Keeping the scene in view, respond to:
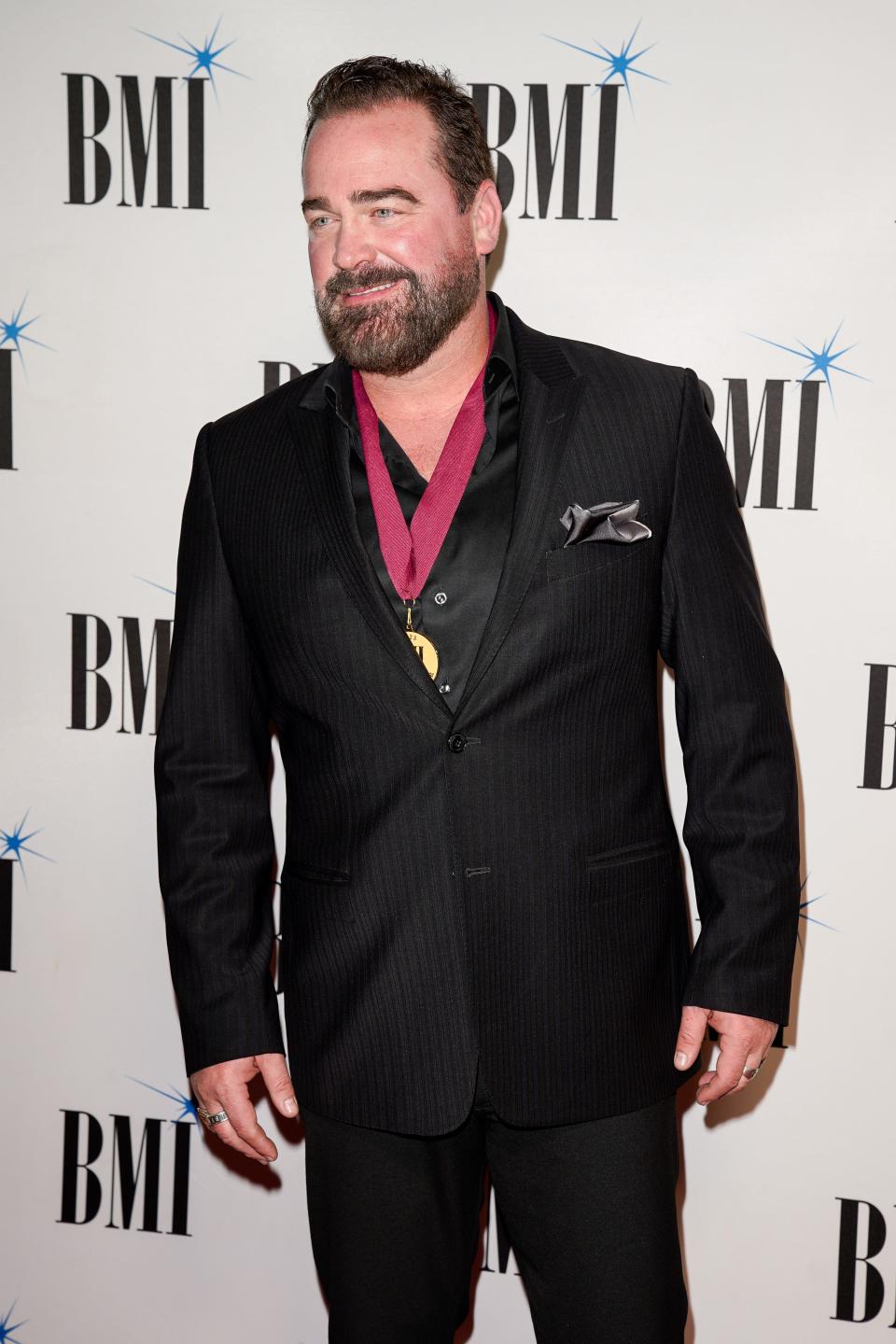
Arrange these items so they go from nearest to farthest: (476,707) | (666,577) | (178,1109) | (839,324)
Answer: (476,707)
(666,577)
(839,324)
(178,1109)

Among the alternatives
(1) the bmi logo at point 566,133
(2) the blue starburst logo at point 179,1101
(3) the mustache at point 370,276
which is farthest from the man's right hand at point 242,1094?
(1) the bmi logo at point 566,133

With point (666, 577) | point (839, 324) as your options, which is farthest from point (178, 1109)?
point (839, 324)

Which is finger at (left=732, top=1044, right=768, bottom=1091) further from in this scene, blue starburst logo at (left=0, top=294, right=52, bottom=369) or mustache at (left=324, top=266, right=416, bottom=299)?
blue starburst logo at (left=0, top=294, right=52, bottom=369)

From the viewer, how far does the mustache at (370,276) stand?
63.0 inches

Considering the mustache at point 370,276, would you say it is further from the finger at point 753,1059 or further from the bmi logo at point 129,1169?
the bmi logo at point 129,1169

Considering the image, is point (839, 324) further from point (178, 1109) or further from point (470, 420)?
point (178, 1109)

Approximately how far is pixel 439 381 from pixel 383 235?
0.20 meters

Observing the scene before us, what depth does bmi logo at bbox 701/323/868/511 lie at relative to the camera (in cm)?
197

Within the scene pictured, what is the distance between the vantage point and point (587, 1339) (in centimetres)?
156

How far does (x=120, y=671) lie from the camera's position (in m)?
2.19

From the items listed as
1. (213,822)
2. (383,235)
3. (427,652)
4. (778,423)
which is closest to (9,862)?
(213,822)

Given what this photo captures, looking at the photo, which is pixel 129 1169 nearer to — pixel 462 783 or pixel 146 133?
pixel 462 783

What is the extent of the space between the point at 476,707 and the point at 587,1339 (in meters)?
0.80

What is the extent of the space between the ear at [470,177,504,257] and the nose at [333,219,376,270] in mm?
183
